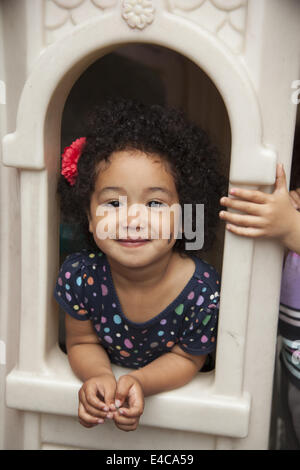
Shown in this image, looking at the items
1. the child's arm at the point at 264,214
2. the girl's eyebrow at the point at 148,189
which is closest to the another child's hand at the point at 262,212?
the child's arm at the point at 264,214

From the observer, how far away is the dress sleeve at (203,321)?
1020 millimetres

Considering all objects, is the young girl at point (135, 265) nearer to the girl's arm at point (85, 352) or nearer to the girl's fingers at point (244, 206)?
the girl's arm at point (85, 352)

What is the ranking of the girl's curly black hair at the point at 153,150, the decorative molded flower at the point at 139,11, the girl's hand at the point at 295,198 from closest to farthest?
1. the decorative molded flower at the point at 139,11
2. the girl's curly black hair at the point at 153,150
3. the girl's hand at the point at 295,198

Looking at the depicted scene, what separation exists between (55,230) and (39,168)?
144 millimetres

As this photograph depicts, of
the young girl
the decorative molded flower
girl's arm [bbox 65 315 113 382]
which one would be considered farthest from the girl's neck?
the decorative molded flower

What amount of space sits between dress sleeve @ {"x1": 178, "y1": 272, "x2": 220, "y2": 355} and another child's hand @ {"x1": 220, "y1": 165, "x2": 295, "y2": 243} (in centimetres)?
14

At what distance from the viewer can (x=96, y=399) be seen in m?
0.95

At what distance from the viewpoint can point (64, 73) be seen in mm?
935

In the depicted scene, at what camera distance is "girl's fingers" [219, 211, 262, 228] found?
923mm

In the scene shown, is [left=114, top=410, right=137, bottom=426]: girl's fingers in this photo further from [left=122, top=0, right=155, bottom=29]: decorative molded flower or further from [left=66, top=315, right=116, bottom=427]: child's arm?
[left=122, top=0, right=155, bottom=29]: decorative molded flower

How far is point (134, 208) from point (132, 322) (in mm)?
235

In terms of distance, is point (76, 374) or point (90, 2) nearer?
→ point (90, 2)
